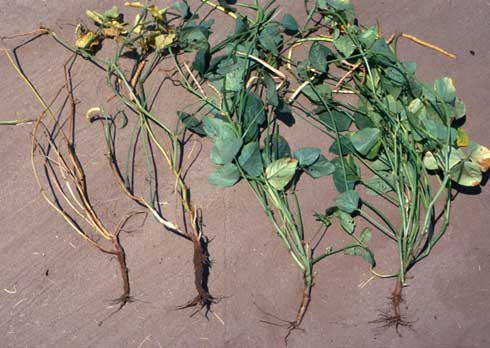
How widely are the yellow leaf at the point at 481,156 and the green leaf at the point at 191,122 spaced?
0.76 metres

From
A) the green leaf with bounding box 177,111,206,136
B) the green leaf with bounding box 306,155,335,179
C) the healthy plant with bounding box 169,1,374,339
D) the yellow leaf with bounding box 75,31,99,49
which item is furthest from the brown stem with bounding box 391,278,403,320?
the yellow leaf with bounding box 75,31,99,49

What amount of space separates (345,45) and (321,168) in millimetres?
373

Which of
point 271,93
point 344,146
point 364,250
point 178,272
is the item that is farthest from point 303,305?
point 271,93

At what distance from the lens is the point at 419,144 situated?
5.69 ft

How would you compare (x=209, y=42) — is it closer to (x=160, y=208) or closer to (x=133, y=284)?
(x=160, y=208)

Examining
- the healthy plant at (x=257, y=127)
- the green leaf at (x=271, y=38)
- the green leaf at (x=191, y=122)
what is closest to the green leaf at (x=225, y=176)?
the healthy plant at (x=257, y=127)

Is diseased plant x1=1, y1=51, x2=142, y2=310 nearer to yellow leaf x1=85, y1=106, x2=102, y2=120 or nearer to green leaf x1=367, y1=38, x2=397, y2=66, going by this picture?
yellow leaf x1=85, y1=106, x2=102, y2=120

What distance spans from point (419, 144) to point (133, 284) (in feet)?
2.89

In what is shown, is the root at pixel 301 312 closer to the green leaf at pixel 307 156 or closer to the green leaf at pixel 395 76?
the green leaf at pixel 307 156

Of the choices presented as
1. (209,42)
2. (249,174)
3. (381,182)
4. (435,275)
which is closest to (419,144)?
(381,182)

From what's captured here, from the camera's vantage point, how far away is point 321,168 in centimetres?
172

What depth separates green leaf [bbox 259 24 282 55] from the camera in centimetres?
176

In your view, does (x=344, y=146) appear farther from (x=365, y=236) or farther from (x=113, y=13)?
(x=113, y=13)

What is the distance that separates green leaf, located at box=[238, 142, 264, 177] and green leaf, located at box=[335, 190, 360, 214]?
234 millimetres
